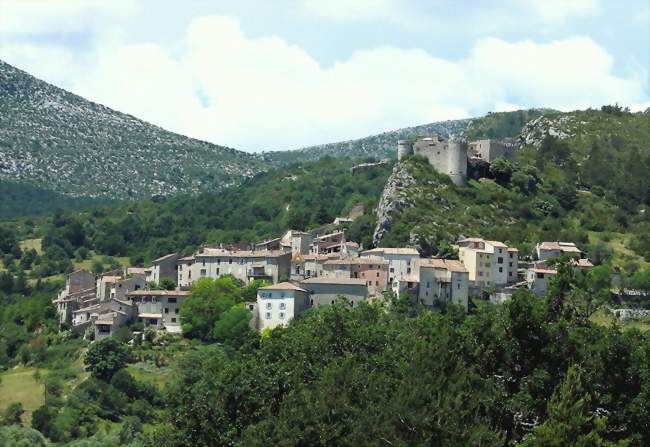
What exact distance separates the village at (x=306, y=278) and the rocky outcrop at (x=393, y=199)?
2.52 meters

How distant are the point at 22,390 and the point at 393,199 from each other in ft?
119

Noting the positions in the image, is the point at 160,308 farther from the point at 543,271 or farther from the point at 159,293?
the point at 543,271

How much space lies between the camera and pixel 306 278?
3664 inches

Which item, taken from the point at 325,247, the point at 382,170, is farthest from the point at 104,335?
the point at 382,170

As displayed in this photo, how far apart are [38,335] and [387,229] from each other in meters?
29.5

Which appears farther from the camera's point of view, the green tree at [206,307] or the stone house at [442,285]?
the green tree at [206,307]

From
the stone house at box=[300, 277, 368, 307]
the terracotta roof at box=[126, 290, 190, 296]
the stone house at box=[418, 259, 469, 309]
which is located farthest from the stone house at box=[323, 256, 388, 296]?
the terracotta roof at box=[126, 290, 190, 296]

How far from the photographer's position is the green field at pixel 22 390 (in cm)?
8334

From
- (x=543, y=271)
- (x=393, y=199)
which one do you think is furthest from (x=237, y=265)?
(x=543, y=271)

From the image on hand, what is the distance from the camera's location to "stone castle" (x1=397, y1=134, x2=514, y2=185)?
116375mm

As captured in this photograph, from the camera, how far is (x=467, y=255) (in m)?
92.2

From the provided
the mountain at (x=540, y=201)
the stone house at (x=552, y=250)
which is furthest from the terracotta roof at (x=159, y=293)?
the stone house at (x=552, y=250)

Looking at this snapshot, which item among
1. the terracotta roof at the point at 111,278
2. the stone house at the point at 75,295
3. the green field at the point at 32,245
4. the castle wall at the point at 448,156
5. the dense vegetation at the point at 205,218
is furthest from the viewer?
the green field at the point at 32,245

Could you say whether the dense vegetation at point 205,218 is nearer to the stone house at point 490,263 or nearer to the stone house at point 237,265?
the stone house at point 237,265
